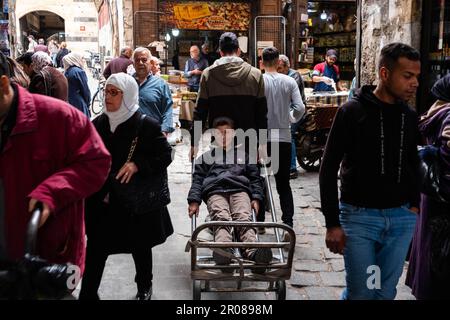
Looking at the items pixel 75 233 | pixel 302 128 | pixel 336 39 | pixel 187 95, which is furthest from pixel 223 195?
pixel 336 39

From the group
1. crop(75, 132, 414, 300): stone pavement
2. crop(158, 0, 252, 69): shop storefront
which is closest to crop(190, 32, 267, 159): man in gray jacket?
crop(75, 132, 414, 300): stone pavement

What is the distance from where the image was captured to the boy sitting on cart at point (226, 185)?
416 centimetres

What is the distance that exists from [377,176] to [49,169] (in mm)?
1630

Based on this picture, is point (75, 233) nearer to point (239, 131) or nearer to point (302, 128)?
point (239, 131)

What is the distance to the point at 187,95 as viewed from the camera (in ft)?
37.8

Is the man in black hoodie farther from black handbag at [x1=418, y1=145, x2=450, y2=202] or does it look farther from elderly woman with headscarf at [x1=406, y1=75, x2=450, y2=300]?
elderly woman with headscarf at [x1=406, y1=75, x2=450, y2=300]

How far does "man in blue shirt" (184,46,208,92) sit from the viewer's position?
13.0 m

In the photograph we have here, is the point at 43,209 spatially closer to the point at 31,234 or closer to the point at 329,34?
the point at 31,234

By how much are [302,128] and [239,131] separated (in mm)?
3919

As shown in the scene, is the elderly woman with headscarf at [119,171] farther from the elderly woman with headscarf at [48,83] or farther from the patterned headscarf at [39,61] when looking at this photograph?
the patterned headscarf at [39,61]

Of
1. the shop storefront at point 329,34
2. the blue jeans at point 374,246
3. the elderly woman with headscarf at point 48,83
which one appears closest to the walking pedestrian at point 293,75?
the elderly woman with headscarf at point 48,83

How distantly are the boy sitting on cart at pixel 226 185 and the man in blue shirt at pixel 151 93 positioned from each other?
123cm

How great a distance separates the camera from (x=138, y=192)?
3668mm

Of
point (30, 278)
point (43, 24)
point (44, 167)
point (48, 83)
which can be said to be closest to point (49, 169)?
point (44, 167)
